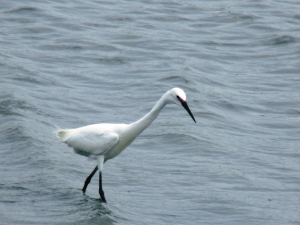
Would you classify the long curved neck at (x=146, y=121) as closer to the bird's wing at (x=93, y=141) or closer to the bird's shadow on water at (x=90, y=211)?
the bird's wing at (x=93, y=141)

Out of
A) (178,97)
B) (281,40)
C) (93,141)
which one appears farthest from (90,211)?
(281,40)

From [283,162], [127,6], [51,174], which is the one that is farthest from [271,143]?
[127,6]

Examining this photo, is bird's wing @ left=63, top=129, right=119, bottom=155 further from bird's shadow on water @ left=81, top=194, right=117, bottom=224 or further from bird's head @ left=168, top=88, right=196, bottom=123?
bird's head @ left=168, top=88, right=196, bottom=123

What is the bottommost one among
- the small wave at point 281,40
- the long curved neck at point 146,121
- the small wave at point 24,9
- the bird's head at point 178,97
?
the small wave at point 281,40

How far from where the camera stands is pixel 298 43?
19953 mm

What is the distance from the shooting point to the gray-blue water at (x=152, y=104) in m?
9.05

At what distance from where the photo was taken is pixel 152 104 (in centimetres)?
1409

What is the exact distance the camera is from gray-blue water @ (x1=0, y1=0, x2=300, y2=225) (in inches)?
356

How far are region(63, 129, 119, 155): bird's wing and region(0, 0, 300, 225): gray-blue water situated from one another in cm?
71

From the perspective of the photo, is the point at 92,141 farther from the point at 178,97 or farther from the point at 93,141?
the point at 178,97

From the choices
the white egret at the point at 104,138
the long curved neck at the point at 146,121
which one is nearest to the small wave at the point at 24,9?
the white egret at the point at 104,138

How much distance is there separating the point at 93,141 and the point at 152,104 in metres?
5.16

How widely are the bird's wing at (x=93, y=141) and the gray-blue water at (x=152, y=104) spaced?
713mm

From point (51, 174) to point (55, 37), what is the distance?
10267 mm
